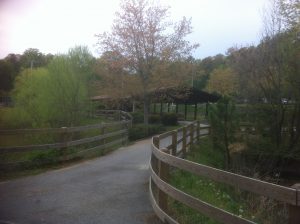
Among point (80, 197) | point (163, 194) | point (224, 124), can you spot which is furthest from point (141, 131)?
point (163, 194)

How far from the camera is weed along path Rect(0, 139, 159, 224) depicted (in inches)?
268

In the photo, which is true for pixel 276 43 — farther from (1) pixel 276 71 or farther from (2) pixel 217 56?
(2) pixel 217 56

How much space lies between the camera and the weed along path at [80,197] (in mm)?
6805

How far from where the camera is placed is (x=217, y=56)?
10925 cm

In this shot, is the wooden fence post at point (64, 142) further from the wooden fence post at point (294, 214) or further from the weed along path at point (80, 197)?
the wooden fence post at point (294, 214)

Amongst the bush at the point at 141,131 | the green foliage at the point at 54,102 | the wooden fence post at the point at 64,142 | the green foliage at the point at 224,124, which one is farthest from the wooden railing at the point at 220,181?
the green foliage at the point at 54,102

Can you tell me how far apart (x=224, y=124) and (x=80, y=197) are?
9.28 metres

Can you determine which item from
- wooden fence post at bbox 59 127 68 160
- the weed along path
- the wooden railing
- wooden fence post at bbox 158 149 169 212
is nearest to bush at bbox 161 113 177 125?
wooden fence post at bbox 59 127 68 160

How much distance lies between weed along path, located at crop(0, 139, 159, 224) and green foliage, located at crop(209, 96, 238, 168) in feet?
16.9

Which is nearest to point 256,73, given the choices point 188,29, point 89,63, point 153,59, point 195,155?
point 195,155

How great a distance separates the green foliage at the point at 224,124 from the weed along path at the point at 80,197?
16.9ft

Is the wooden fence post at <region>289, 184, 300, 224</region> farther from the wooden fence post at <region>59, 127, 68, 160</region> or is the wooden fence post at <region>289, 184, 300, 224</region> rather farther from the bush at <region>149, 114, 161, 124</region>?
the bush at <region>149, 114, 161, 124</region>

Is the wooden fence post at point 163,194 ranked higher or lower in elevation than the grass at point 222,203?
higher

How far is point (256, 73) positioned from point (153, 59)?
1590 centimetres
